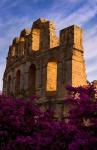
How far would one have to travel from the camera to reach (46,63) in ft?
78.9

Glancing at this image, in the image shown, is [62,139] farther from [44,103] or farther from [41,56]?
[41,56]

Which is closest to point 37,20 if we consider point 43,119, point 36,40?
point 36,40

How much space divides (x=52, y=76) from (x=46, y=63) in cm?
82

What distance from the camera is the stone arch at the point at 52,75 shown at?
2376cm

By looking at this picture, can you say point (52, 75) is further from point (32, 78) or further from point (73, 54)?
point (73, 54)

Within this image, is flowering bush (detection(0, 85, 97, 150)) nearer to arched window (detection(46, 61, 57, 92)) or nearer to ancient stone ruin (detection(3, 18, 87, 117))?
ancient stone ruin (detection(3, 18, 87, 117))

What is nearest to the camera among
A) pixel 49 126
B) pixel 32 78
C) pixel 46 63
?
pixel 49 126

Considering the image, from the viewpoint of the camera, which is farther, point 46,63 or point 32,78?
point 32,78

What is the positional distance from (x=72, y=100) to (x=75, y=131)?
100cm

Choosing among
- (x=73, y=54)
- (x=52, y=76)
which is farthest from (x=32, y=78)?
(x=73, y=54)

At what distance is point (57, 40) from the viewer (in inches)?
985

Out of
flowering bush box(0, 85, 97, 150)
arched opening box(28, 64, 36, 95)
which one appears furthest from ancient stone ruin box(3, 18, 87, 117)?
flowering bush box(0, 85, 97, 150)

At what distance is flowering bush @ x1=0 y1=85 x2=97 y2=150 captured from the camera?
1302 centimetres

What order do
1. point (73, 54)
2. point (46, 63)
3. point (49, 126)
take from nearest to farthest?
point (49, 126) < point (73, 54) < point (46, 63)
